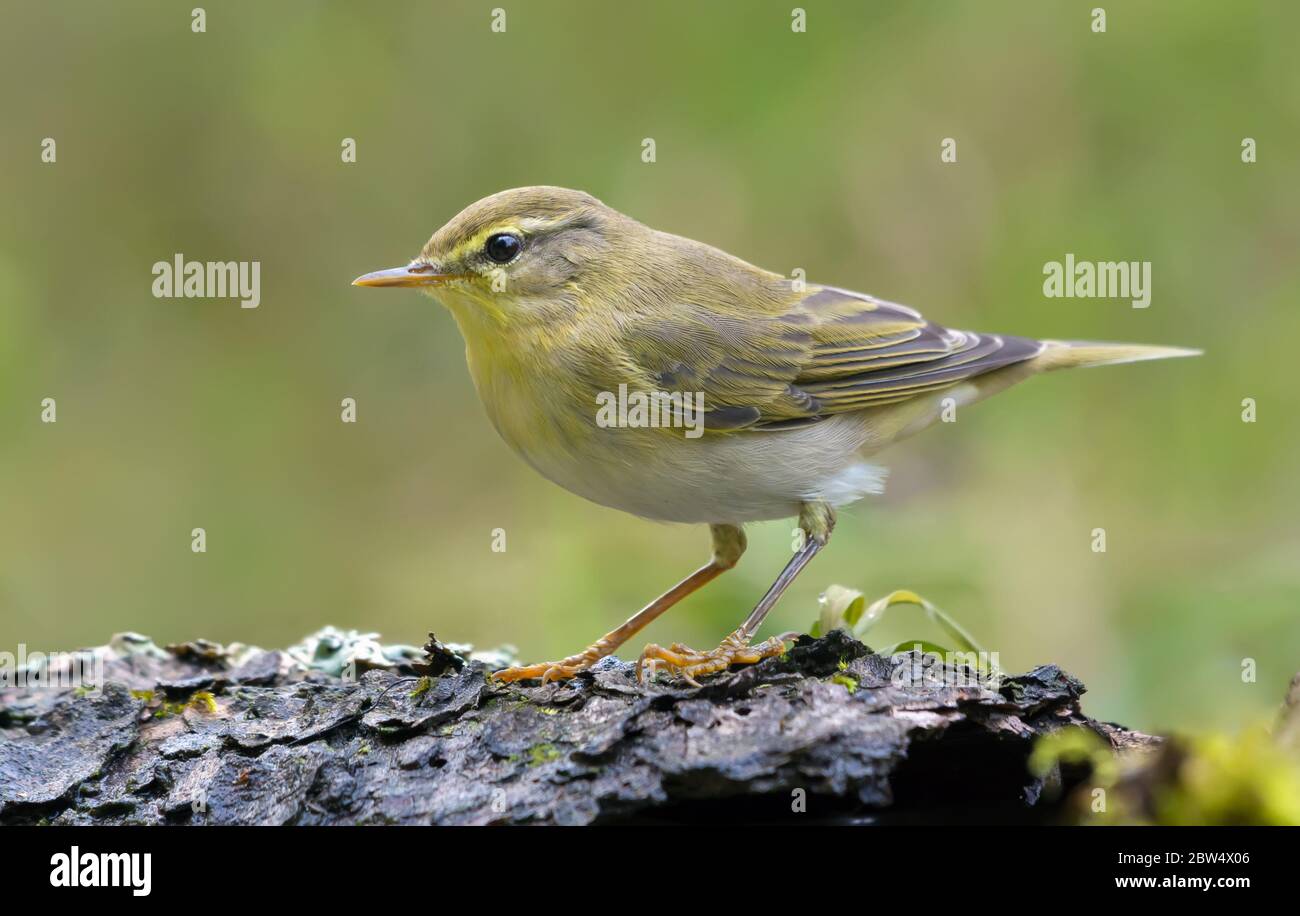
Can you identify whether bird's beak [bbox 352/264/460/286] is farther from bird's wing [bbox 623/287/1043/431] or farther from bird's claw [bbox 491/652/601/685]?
bird's claw [bbox 491/652/601/685]

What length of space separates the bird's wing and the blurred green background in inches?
56.5

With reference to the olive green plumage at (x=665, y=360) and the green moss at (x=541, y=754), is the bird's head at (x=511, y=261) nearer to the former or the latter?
the olive green plumage at (x=665, y=360)

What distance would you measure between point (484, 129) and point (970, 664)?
266 inches

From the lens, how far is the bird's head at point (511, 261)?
16.4 ft

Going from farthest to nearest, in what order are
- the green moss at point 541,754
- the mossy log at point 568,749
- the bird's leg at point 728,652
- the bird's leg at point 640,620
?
1. the bird's leg at point 640,620
2. the bird's leg at point 728,652
3. the green moss at point 541,754
4. the mossy log at point 568,749

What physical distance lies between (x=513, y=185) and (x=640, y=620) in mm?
5008

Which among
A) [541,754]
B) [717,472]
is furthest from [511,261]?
[541,754]

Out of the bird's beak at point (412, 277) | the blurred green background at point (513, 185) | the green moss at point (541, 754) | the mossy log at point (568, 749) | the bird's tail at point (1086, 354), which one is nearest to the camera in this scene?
the mossy log at point (568, 749)

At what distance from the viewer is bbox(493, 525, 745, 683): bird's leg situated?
177 inches

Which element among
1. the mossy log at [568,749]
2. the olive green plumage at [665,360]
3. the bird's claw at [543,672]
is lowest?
the mossy log at [568,749]

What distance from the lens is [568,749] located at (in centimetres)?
343

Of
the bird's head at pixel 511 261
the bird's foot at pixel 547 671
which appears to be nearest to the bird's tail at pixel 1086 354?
the bird's head at pixel 511 261

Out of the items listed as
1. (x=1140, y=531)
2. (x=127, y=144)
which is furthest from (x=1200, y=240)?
(x=127, y=144)

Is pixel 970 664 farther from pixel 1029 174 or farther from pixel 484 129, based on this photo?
pixel 484 129
